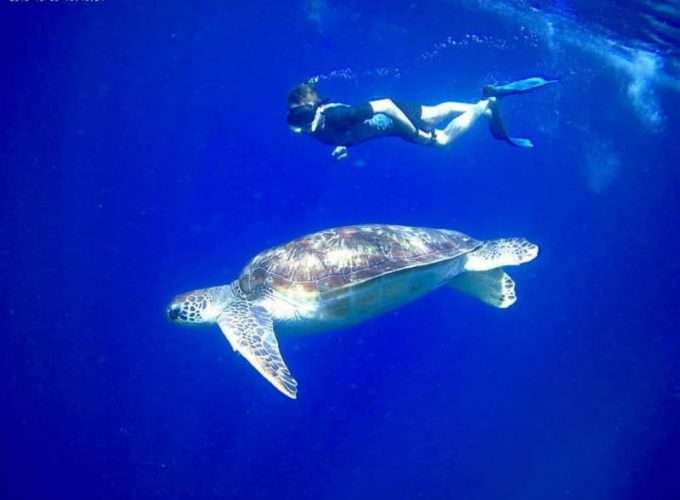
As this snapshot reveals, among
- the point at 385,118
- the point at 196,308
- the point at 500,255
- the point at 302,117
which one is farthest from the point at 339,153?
the point at 196,308

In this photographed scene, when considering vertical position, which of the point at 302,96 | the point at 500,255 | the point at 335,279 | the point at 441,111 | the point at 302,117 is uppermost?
the point at 302,96

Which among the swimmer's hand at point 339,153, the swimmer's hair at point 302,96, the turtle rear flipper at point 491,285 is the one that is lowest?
the turtle rear flipper at point 491,285

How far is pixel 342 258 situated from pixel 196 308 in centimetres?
205

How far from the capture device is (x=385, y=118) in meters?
8.14

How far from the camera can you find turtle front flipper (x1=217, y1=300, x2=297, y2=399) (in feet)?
15.3

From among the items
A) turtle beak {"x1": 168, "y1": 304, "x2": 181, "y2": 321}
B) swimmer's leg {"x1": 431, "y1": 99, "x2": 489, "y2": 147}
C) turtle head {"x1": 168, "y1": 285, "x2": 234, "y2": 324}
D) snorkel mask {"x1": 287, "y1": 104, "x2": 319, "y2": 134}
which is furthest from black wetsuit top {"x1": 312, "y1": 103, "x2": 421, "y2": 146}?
turtle beak {"x1": 168, "y1": 304, "x2": 181, "y2": 321}

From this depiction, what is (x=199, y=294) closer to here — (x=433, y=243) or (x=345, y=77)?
(x=433, y=243)

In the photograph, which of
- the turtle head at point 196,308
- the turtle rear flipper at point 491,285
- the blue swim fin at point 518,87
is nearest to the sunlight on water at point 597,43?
the blue swim fin at point 518,87

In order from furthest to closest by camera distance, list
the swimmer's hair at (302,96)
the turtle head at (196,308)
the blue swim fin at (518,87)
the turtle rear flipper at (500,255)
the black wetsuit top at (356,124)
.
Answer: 1. the blue swim fin at (518,87)
2. the black wetsuit top at (356,124)
3. the turtle rear flipper at (500,255)
4. the swimmer's hair at (302,96)
5. the turtle head at (196,308)

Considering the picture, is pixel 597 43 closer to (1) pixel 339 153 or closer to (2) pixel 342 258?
(1) pixel 339 153

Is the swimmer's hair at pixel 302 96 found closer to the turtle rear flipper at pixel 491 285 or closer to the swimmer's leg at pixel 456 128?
the swimmer's leg at pixel 456 128

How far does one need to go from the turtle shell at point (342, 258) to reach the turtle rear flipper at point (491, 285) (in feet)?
2.22

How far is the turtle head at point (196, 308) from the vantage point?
6.29m

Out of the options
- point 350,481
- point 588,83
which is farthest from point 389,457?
point 588,83
